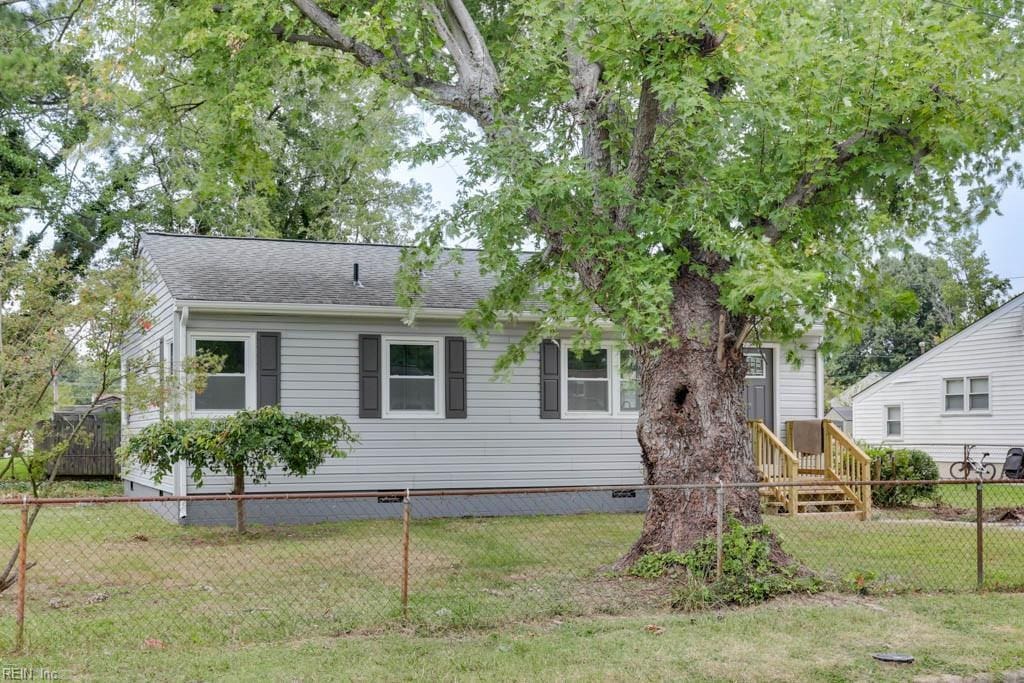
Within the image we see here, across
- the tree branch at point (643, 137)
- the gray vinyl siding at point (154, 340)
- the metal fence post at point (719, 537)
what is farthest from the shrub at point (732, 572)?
the gray vinyl siding at point (154, 340)

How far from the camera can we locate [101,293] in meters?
7.93

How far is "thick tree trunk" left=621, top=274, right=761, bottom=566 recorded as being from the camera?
9.24 meters

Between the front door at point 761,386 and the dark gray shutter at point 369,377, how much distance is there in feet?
20.0

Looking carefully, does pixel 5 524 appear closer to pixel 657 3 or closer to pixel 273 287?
pixel 273 287

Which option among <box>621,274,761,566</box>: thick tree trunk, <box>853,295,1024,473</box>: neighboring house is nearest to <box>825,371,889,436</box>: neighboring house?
<box>853,295,1024,473</box>: neighboring house

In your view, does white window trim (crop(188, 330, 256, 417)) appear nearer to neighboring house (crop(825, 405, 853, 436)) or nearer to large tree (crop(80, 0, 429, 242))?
large tree (crop(80, 0, 429, 242))

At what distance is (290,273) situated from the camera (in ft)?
49.6

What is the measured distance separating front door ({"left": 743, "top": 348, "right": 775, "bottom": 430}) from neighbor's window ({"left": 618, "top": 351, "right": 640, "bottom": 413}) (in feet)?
6.51

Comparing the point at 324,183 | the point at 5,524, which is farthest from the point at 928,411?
the point at 5,524

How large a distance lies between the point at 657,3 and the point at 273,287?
25.6 feet

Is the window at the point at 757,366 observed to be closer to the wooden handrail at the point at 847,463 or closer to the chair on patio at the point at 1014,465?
the wooden handrail at the point at 847,463

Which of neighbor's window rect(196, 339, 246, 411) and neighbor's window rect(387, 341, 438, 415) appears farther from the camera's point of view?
neighbor's window rect(387, 341, 438, 415)

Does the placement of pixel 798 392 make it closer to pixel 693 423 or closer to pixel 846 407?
Result: pixel 693 423

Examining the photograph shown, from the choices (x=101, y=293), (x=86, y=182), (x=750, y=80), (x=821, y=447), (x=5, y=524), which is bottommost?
(x=5, y=524)
